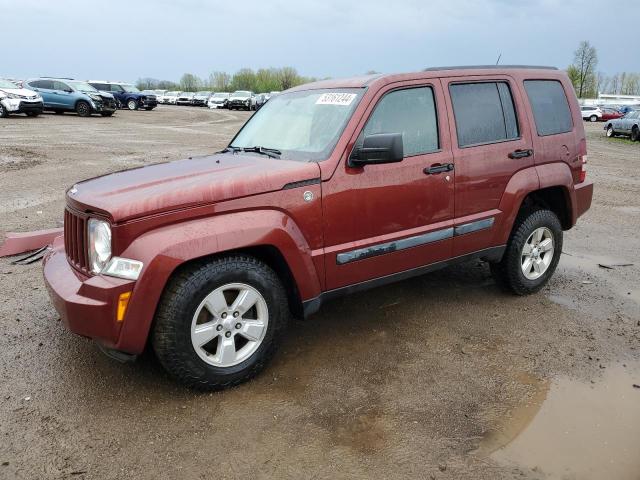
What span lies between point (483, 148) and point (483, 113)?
31cm

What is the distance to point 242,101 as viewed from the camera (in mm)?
47656

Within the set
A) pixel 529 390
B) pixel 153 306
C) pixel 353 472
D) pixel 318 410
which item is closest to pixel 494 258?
pixel 529 390

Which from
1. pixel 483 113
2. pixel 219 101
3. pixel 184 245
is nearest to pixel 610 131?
pixel 483 113

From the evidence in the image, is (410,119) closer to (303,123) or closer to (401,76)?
(401,76)

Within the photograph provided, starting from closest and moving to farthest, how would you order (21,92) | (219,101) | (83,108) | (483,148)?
(483,148) → (21,92) → (83,108) → (219,101)

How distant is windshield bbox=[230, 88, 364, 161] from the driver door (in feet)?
0.58

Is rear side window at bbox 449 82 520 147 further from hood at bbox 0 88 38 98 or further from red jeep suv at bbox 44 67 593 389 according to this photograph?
hood at bbox 0 88 38 98

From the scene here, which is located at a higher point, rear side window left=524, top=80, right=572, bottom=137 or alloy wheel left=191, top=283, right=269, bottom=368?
rear side window left=524, top=80, right=572, bottom=137

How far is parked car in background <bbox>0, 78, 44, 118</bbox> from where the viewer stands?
22.9 m

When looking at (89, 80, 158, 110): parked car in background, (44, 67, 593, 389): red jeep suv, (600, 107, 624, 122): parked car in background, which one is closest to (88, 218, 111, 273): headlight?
(44, 67, 593, 389): red jeep suv

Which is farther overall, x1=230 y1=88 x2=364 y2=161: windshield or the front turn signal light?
x1=230 y1=88 x2=364 y2=161: windshield

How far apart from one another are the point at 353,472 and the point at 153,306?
1369 mm

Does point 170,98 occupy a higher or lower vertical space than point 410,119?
higher

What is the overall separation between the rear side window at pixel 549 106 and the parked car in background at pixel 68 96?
26073mm
